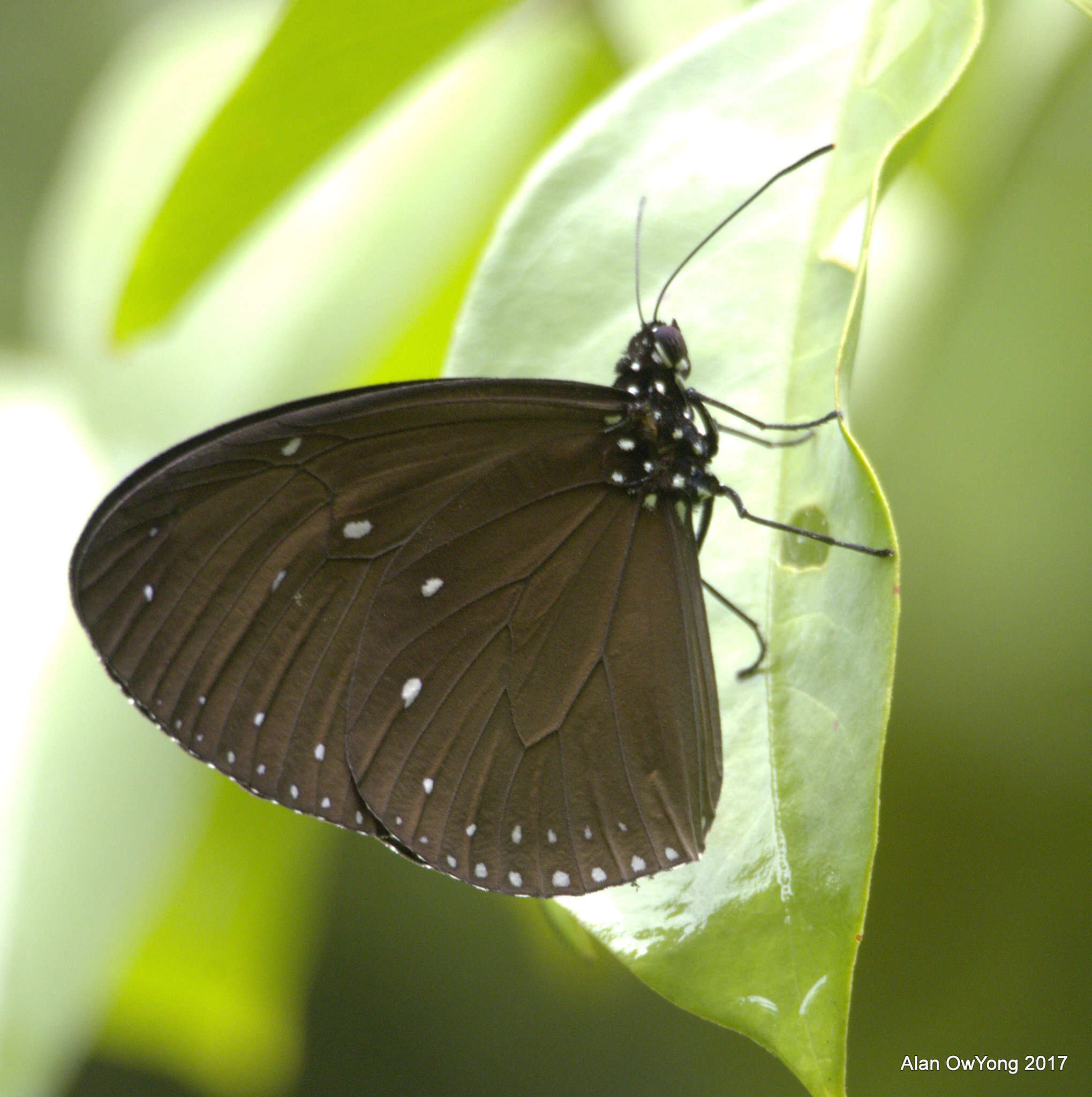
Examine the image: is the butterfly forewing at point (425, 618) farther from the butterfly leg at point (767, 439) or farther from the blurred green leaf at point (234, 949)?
the blurred green leaf at point (234, 949)

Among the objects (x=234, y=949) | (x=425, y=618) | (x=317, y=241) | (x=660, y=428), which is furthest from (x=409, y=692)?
(x=317, y=241)

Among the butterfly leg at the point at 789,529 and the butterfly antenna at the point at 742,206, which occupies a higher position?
the butterfly antenna at the point at 742,206

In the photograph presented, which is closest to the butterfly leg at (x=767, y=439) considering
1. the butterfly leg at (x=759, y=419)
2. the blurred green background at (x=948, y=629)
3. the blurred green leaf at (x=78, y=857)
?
the butterfly leg at (x=759, y=419)

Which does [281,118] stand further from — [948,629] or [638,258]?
[948,629]

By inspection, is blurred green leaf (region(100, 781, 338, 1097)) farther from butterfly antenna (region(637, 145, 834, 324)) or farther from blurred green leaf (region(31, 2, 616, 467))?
butterfly antenna (region(637, 145, 834, 324))

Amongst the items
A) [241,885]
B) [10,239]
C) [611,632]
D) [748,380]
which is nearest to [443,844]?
[611,632]

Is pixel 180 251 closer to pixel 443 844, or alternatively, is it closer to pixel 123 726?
pixel 123 726

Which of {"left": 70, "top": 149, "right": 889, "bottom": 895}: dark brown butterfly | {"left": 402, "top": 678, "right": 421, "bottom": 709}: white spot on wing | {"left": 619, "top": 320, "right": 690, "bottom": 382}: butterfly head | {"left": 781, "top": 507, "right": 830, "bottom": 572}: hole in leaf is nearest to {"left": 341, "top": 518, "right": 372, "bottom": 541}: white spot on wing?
{"left": 70, "top": 149, "right": 889, "bottom": 895}: dark brown butterfly
